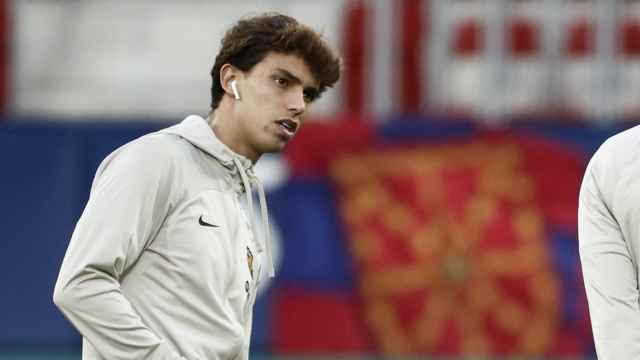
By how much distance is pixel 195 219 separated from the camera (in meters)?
3.68

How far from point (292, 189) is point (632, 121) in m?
2.29

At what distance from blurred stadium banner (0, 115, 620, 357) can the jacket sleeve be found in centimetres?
662

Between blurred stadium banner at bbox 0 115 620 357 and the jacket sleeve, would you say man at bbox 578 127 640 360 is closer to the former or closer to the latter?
the jacket sleeve

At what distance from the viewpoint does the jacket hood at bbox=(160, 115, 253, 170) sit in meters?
3.79

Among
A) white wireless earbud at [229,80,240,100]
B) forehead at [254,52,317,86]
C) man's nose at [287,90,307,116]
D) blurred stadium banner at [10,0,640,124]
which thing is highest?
forehead at [254,52,317,86]

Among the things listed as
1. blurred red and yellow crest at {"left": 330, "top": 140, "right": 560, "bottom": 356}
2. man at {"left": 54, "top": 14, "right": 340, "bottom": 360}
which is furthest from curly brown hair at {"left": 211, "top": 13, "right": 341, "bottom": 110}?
blurred red and yellow crest at {"left": 330, "top": 140, "right": 560, "bottom": 356}

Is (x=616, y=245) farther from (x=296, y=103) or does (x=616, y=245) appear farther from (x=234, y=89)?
(x=234, y=89)

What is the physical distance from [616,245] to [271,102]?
2.91 ft

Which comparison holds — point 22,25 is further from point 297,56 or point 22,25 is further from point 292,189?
Result: point 297,56

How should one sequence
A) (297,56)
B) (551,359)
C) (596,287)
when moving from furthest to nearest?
(551,359), (297,56), (596,287)

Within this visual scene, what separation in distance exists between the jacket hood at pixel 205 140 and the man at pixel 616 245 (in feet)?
2.78

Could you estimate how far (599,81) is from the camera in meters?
10.9

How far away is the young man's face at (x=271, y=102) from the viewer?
3.84m

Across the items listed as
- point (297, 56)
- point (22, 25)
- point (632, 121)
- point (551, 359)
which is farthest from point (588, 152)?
point (297, 56)
